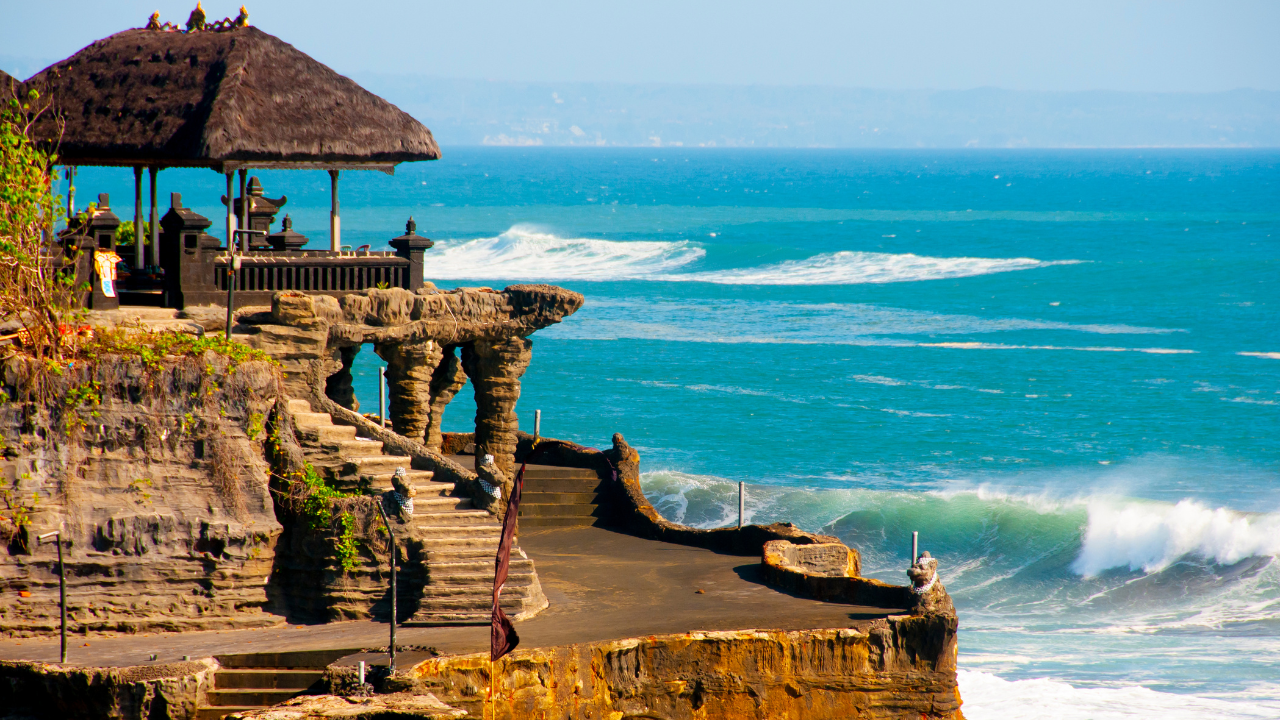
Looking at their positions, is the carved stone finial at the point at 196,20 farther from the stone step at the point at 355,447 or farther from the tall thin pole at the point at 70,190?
the stone step at the point at 355,447

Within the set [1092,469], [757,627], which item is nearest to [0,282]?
[757,627]

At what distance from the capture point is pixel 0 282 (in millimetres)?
20688

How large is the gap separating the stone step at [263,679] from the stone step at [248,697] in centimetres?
7

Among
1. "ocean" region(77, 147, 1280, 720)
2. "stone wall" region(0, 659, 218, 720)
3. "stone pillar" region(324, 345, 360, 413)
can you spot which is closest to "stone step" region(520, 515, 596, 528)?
"stone pillar" region(324, 345, 360, 413)

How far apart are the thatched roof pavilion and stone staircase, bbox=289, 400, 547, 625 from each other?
13.9 ft

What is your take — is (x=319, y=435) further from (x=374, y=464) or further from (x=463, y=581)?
(x=463, y=581)

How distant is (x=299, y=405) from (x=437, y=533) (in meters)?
3.02

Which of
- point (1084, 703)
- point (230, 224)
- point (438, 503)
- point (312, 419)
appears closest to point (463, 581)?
point (438, 503)

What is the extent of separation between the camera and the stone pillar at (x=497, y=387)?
2745 centimetres

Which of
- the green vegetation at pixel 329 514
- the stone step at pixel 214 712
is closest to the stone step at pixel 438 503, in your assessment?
the green vegetation at pixel 329 514

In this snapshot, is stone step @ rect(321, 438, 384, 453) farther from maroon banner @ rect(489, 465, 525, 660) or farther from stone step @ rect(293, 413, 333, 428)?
maroon banner @ rect(489, 465, 525, 660)

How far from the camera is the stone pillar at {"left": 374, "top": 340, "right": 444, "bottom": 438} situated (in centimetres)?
2653

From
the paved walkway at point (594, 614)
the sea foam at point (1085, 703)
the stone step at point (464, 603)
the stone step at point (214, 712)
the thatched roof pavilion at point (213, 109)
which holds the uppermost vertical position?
the thatched roof pavilion at point (213, 109)

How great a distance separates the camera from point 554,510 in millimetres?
29219
